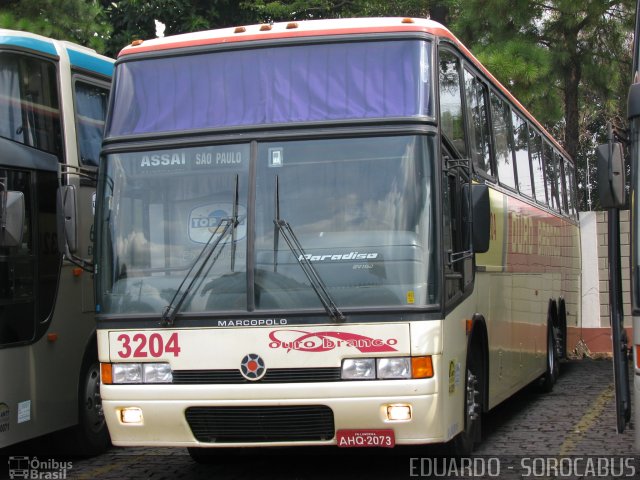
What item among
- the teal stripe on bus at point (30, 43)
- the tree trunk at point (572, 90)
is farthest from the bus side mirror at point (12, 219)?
the tree trunk at point (572, 90)

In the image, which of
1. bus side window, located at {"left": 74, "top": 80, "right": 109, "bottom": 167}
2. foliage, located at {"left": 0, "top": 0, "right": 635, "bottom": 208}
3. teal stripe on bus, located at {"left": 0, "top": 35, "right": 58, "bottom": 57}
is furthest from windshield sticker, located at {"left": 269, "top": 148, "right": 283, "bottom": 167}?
foliage, located at {"left": 0, "top": 0, "right": 635, "bottom": 208}

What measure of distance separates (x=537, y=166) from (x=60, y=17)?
7.30m

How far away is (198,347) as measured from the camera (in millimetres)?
7434

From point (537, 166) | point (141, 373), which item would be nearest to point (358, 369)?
point (141, 373)

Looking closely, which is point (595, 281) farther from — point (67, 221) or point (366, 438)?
point (67, 221)

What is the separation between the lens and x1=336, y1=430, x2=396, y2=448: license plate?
725cm

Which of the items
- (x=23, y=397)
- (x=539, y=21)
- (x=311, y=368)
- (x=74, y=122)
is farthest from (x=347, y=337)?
(x=539, y=21)

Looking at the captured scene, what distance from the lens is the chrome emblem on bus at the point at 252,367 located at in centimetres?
733

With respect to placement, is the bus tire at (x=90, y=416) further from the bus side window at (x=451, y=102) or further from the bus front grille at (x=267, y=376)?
the bus side window at (x=451, y=102)

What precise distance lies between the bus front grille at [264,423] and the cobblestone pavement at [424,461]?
1160 mm

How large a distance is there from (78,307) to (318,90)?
3482 mm

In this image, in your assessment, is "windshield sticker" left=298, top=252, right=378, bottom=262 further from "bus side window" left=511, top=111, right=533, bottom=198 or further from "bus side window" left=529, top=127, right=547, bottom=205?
"bus side window" left=529, top=127, right=547, bottom=205

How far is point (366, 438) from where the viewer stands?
7258 millimetres

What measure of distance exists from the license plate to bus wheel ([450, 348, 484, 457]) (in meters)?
1.29
